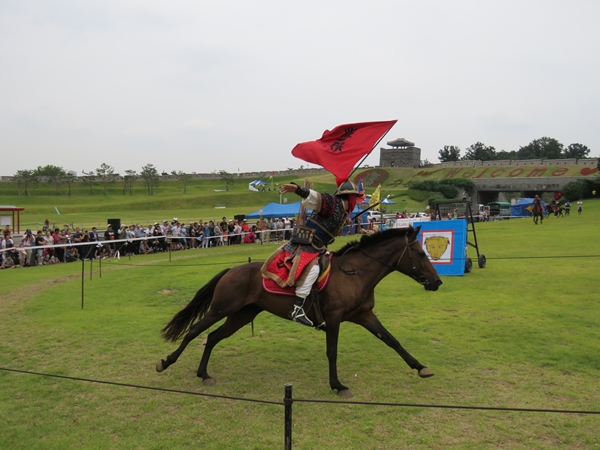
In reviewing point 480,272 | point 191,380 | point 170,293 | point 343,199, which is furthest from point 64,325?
point 480,272

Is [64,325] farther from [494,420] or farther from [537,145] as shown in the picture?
[537,145]

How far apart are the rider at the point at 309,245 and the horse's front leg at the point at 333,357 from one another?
32 centimetres

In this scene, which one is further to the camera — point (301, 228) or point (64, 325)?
point (64, 325)

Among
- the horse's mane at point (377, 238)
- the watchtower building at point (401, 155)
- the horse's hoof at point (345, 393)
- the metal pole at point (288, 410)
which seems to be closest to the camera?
the metal pole at point (288, 410)

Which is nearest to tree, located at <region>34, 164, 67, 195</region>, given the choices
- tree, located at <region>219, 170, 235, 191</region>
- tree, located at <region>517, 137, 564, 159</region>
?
tree, located at <region>219, 170, 235, 191</region>

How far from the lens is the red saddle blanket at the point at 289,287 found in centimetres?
645

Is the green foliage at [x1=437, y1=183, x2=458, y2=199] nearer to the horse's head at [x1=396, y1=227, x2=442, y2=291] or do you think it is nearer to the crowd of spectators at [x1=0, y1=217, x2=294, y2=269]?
the crowd of spectators at [x1=0, y1=217, x2=294, y2=269]

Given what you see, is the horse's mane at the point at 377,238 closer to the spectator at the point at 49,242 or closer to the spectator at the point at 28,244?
the spectator at the point at 28,244

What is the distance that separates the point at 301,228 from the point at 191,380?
2800mm

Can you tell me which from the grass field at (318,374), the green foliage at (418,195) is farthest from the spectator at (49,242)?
the green foliage at (418,195)

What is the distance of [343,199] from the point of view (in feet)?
22.1

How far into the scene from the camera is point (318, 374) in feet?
22.7

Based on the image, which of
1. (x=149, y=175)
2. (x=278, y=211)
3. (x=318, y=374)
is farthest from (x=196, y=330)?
(x=149, y=175)

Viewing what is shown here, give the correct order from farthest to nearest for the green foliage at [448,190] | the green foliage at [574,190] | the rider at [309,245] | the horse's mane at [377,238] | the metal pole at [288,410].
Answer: the green foliage at [448,190] < the green foliage at [574,190] < the horse's mane at [377,238] < the rider at [309,245] < the metal pole at [288,410]
